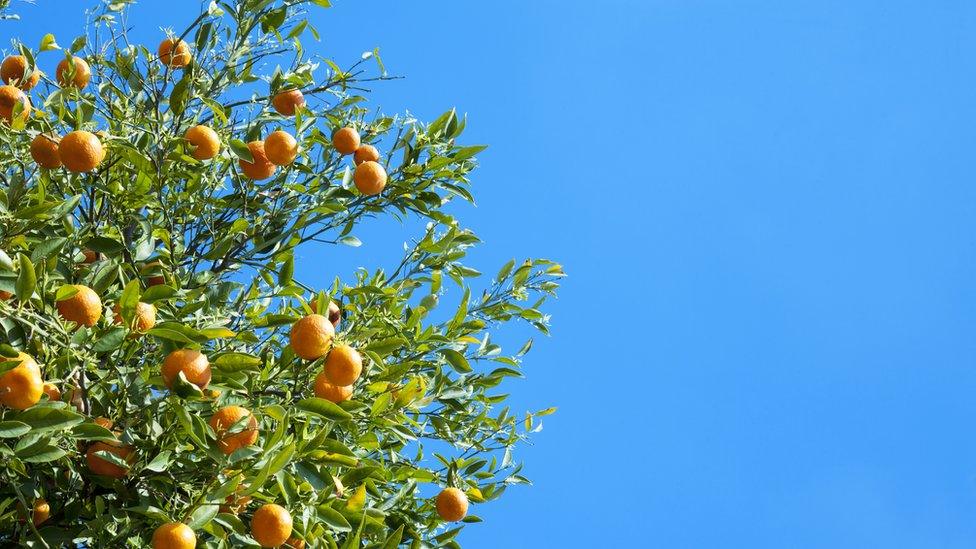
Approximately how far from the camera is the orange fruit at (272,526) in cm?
212

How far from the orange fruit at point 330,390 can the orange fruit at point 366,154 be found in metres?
1.23

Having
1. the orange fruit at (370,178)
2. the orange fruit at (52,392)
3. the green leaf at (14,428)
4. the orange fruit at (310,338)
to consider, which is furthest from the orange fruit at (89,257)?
the green leaf at (14,428)

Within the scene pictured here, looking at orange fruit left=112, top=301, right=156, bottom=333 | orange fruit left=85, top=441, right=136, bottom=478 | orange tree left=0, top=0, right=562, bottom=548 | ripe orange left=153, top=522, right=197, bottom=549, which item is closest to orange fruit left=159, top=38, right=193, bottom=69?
orange tree left=0, top=0, right=562, bottom=548

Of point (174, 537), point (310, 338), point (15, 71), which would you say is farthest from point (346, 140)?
point (174, 537)

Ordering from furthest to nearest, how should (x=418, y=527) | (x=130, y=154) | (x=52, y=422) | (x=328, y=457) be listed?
(x=418, y=527) → (x=130, y=154) → (x=328, y=457) → (x=52, y=422)

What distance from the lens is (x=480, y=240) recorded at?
3.37 metres

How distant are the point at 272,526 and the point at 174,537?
0.77 ft

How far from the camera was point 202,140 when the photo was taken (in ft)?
8.99

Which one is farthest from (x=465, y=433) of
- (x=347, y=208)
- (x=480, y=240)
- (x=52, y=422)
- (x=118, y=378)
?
(x=52, y=422)

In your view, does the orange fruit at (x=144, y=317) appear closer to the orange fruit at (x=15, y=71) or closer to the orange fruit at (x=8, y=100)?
the orange fruit at (x=8, y=100)

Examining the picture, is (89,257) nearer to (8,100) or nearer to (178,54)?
(8,100)

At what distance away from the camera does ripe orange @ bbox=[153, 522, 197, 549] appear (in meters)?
1.96

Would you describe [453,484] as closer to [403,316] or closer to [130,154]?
[403,316]

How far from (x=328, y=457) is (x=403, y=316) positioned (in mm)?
1005
